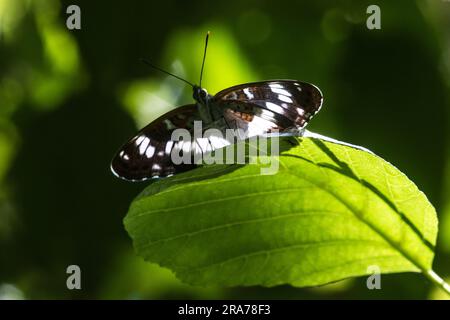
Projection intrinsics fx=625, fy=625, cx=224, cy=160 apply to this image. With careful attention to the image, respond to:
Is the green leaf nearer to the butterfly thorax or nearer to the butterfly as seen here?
the butterfly

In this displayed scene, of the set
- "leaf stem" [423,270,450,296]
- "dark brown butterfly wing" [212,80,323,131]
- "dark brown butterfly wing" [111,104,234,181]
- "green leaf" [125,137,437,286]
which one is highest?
"dark brown butterfly wing" [212,80,323,131]

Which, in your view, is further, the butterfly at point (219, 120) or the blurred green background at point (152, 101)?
the blurred green background at point (152, 101)

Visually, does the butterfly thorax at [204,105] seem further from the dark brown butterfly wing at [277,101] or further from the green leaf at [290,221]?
the green leaf at [290,221]

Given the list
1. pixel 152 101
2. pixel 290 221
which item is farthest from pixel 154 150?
pixel 152 101

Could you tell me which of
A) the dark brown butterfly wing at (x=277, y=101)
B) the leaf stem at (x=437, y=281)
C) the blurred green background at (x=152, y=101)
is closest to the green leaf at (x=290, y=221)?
the leaf stem at (x=437, y=281)

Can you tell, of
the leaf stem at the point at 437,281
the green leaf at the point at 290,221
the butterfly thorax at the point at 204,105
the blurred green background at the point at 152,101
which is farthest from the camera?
the blurred green background at the point at 152,101

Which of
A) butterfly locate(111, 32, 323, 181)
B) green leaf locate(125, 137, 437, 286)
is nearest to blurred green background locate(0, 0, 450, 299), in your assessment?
butterfly locate(111, 32, 323, 181)
